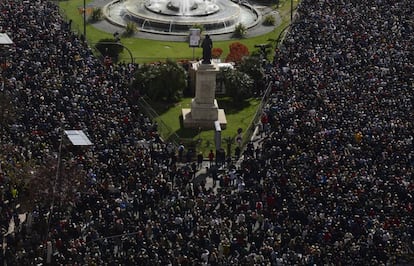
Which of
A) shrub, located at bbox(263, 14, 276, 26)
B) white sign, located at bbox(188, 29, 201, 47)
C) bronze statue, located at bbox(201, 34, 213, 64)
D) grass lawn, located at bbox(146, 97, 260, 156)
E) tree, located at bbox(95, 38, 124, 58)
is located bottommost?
shrub, located at bbox(263, 14, 276, 26)

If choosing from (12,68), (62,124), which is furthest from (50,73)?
(62,124)

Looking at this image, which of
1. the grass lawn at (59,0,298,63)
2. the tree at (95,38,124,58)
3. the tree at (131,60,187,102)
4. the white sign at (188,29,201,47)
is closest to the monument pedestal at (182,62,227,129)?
the tree at (131,60,187,102)

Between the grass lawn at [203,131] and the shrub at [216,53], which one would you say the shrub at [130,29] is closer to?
the shrub at [216,53]

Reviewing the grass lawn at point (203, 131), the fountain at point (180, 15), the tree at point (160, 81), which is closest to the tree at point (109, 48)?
the tree at point (160, 81)

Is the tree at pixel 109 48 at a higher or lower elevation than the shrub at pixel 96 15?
higher

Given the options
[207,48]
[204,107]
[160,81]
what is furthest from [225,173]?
[160,81]

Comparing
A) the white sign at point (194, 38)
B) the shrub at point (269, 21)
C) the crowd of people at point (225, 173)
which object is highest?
the crowd of people at point (225, 173)

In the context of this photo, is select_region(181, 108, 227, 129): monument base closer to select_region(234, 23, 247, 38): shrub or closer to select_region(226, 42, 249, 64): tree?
select_region(226, 42, 249, 64): tree
